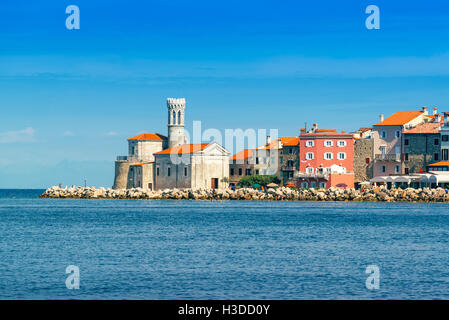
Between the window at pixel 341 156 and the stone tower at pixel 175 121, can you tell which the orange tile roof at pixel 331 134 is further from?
the stone tower at pixel 175 121

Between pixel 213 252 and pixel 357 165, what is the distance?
2071 inches

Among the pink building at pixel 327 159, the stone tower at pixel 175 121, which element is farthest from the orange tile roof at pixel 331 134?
the stone tower at pixel 175 121

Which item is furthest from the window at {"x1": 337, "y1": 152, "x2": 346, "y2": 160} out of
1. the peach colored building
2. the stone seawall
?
the stone seawall

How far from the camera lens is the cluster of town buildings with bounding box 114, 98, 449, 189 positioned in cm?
7458

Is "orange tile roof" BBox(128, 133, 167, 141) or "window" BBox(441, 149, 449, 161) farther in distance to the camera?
"orange tile roof" BBox(128, 133, 167, 141)

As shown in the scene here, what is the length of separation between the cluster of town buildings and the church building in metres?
0.11

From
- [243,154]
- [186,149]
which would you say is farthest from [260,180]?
[186,149]

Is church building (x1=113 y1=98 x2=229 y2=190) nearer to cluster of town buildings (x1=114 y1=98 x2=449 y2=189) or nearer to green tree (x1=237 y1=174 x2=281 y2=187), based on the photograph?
cluster of town buildings (x1=114 y1=98 x2=449 y2=189)

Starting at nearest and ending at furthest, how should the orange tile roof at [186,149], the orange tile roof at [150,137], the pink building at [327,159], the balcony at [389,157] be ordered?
the balcony at [389,157], the pink building at [327,159], the orange tile roof at [186,149], the orange tile roof at [150,137]

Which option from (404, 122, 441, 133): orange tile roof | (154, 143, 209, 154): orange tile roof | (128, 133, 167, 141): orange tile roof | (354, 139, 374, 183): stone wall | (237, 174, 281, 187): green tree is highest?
(128, 133, 167, 141): orange tile roof

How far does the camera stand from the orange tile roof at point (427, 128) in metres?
74.1

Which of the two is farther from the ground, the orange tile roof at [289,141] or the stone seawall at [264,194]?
the orange tile roof at [289,141]
